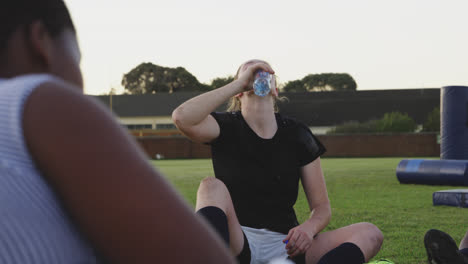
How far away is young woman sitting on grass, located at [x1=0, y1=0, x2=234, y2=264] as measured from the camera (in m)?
0.64

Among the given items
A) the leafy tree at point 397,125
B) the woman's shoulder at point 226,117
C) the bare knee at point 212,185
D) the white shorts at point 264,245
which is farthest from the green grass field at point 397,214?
the leafy tree at point 397,125

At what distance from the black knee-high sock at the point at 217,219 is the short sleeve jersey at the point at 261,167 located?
0.41 meters

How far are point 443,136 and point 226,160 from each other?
12358 mm

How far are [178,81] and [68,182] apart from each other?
89817 millimetres

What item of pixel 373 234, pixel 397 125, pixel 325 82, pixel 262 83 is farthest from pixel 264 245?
pixel 325 82

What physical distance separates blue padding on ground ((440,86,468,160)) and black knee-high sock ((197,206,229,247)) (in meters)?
12.3

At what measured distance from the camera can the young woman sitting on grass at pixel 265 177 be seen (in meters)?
2.89

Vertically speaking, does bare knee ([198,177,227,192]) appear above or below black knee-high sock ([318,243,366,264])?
above

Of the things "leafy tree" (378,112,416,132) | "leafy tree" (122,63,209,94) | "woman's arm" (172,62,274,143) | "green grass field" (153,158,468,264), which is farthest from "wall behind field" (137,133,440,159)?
"leafy tree" (122,63,209,94)

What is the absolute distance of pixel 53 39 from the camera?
785 mm

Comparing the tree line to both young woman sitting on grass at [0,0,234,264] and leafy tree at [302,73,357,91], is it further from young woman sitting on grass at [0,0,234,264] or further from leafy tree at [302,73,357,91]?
young woman sitting on grass at [0,0,234,264]

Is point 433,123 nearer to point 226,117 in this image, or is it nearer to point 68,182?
point 226,117

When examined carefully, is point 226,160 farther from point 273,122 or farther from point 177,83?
point 177,83

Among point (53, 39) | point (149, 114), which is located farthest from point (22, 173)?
point (149, 114)
